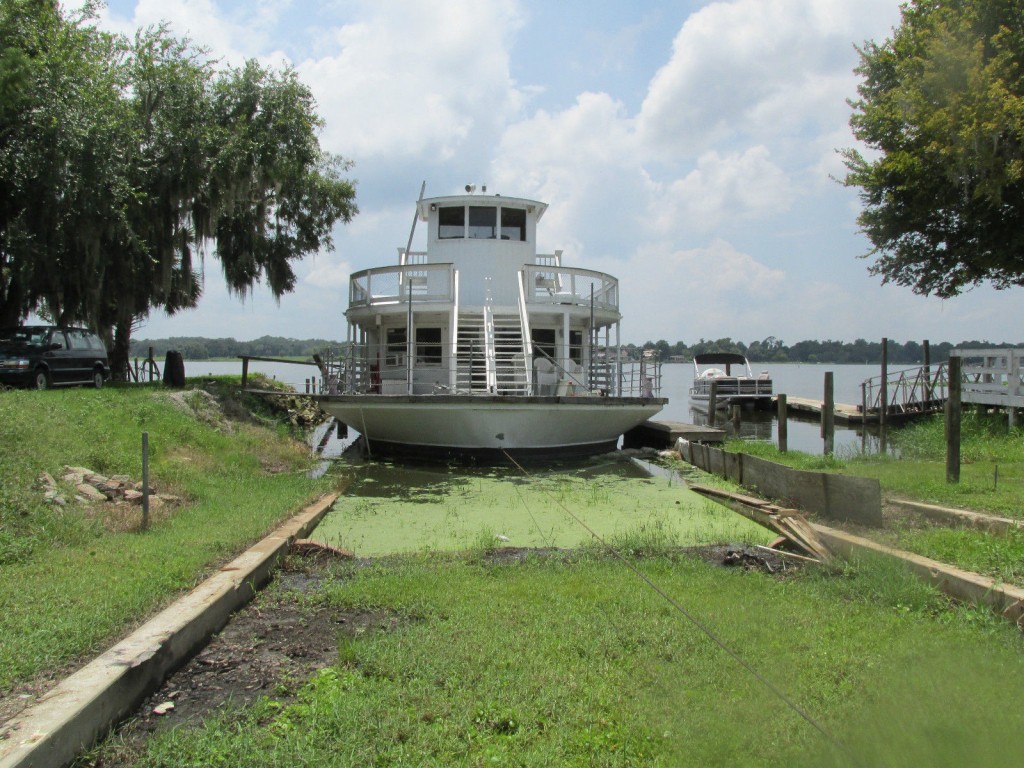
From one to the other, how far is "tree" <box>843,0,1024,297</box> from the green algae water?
914 centimetres

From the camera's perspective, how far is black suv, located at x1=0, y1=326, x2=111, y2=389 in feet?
46.9

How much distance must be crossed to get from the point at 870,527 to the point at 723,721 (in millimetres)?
5148

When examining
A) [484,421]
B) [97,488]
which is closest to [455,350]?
[484,421]

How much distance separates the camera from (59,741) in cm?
325

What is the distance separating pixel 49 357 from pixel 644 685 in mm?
15029

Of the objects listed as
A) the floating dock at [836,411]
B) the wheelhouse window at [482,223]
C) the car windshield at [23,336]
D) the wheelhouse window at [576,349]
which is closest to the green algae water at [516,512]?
the wheelhouse window at [576,349]

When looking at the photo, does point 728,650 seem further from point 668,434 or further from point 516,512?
point 668,434

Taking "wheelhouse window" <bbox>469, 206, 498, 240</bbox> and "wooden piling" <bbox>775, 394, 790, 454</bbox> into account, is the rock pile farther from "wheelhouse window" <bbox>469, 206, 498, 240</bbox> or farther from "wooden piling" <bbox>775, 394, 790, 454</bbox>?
"wooden piling" <bbox>775, 394, 790, 454</bbox>

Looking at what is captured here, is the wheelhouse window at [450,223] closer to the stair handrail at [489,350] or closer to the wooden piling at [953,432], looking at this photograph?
the stair handrail at [489,350]

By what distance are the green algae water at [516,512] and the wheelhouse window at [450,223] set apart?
6962mm

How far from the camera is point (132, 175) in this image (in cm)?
1895

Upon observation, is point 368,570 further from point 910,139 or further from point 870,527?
point 910,139

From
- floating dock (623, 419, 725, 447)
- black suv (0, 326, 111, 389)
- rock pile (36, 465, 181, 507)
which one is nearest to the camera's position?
rock pile (36, 465, 181, 507)

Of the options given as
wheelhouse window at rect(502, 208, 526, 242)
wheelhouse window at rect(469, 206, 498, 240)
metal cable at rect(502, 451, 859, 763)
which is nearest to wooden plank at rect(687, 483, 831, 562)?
metal cable at rect(502, 451, 859, 763)
